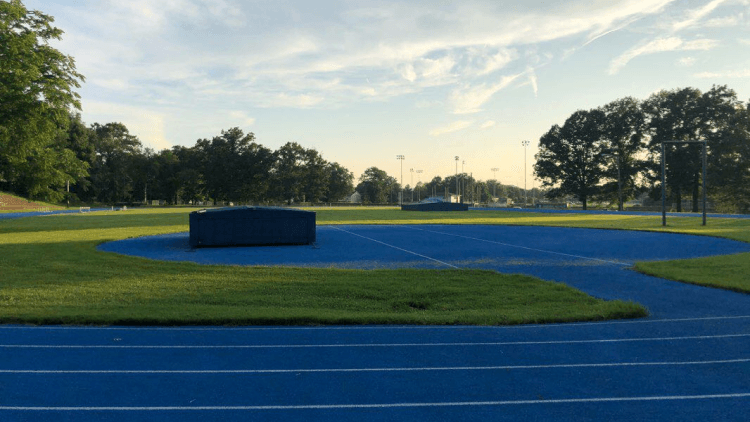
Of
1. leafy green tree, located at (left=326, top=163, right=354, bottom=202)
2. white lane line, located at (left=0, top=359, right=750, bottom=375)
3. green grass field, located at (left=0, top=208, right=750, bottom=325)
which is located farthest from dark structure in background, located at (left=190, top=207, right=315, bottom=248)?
leafy green tree, located at (left=326, top=163, right=354, bottom=202)

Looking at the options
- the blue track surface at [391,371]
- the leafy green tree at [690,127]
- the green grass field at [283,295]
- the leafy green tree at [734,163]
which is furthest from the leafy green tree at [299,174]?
the blue track surface at [391,371]

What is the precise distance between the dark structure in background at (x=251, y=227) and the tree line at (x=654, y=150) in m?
62.1

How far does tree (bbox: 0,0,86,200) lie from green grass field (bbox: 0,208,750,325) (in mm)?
16127

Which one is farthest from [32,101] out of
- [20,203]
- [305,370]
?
[20,203]

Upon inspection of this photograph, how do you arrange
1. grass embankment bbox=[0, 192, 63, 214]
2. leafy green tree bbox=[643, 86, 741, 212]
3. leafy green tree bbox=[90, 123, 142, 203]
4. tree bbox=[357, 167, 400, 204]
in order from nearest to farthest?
leafy green tree bbox=[643, 86, 741, 212], grass embankment bbox=[0, 192, 63, 214], leafy green tree bbox=[90, 123, 142, 203], tree bbox=[357, 167, 400, 204]

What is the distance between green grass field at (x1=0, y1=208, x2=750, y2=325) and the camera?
9.80 meters

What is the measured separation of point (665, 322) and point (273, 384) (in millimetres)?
7558

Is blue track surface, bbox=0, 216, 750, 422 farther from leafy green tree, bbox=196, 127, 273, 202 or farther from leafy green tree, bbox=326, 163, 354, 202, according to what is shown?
leafy green tree, bbox=326, 163, 354, 202

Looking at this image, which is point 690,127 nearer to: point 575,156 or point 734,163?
point 734,163

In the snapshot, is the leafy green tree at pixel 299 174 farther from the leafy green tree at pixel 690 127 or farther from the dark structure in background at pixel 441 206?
the leafy green tree at pixel 690 127

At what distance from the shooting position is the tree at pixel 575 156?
9094 cm

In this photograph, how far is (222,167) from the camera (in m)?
120

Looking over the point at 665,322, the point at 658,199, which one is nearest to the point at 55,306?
the point at 665,322

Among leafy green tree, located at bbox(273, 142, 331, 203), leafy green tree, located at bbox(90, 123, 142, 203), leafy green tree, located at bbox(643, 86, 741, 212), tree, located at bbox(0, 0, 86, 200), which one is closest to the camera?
tree, located at bbox(0, 0, 86, 200)
